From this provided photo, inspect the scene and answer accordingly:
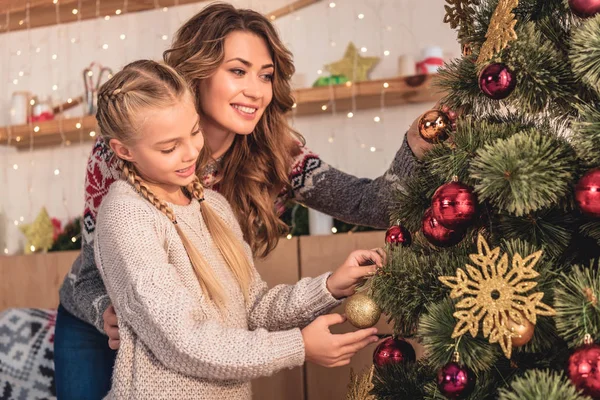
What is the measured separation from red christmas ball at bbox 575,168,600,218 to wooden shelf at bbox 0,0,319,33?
269cm

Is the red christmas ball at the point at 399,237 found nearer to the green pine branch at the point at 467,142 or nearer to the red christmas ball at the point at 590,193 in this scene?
the green pine branch at the point at 467,142

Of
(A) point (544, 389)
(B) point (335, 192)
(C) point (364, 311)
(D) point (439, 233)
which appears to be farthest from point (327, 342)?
(B) point (335, 192)

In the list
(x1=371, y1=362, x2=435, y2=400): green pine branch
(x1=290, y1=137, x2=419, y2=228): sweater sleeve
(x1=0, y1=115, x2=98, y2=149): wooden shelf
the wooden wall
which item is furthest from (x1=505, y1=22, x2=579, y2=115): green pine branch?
(x1=0, y1=115, x2=98, y2=149): wooden shelf

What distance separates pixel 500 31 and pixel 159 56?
2605 mm

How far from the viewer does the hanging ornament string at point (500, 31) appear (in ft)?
2.91

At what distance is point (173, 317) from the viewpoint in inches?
42.3

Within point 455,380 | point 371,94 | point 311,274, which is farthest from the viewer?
point 371,94

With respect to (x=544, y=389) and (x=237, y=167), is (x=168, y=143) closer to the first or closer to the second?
(x=237, y=167)

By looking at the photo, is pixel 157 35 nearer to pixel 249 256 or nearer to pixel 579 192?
pixel 249 256

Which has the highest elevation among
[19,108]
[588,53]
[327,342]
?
[588,53]

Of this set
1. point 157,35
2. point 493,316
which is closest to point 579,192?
point 493,316

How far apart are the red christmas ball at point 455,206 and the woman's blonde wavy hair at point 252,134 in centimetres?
76

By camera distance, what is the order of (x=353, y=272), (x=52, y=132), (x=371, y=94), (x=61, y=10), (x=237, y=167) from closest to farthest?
(x=353, y=272) → (x=237, y=167) → (x=371, y=94) → (x=52, y=132) → (x=61, y=10)

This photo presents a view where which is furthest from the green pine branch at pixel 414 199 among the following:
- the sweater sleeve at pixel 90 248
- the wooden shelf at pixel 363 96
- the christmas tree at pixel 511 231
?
the wooden shelf at pixel 363 96
